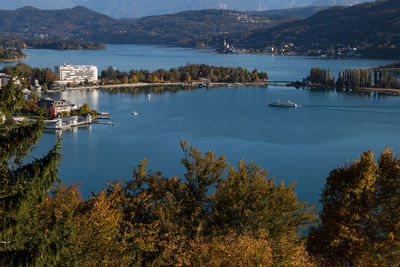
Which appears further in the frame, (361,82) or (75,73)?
(75,73)

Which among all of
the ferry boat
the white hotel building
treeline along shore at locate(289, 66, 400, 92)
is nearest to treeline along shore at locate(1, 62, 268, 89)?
the white hotel building

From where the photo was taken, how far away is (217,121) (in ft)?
37.1

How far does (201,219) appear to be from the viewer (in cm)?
321

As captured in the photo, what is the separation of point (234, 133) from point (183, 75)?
Answer: 1079cm

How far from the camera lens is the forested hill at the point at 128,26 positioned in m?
58.1

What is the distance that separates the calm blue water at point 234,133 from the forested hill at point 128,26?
42.0 meters

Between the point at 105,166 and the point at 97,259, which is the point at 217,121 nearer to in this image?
the point at 105,166

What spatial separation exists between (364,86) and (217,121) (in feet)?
29.2

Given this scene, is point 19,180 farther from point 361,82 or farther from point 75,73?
point 75,73

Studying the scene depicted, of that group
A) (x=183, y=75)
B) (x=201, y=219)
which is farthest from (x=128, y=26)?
(x=201, y=219)

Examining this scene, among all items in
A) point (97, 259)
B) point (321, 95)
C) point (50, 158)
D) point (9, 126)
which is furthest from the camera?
point (321, 95)

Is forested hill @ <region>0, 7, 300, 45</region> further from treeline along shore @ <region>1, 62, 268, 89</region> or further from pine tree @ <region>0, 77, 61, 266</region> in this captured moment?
pine tree @ <region>0, 77, 61, 266</region>

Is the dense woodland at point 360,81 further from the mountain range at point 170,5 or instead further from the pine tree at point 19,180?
the mountain range at point 170,5

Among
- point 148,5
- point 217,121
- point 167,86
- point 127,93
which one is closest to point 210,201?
point 217,121
